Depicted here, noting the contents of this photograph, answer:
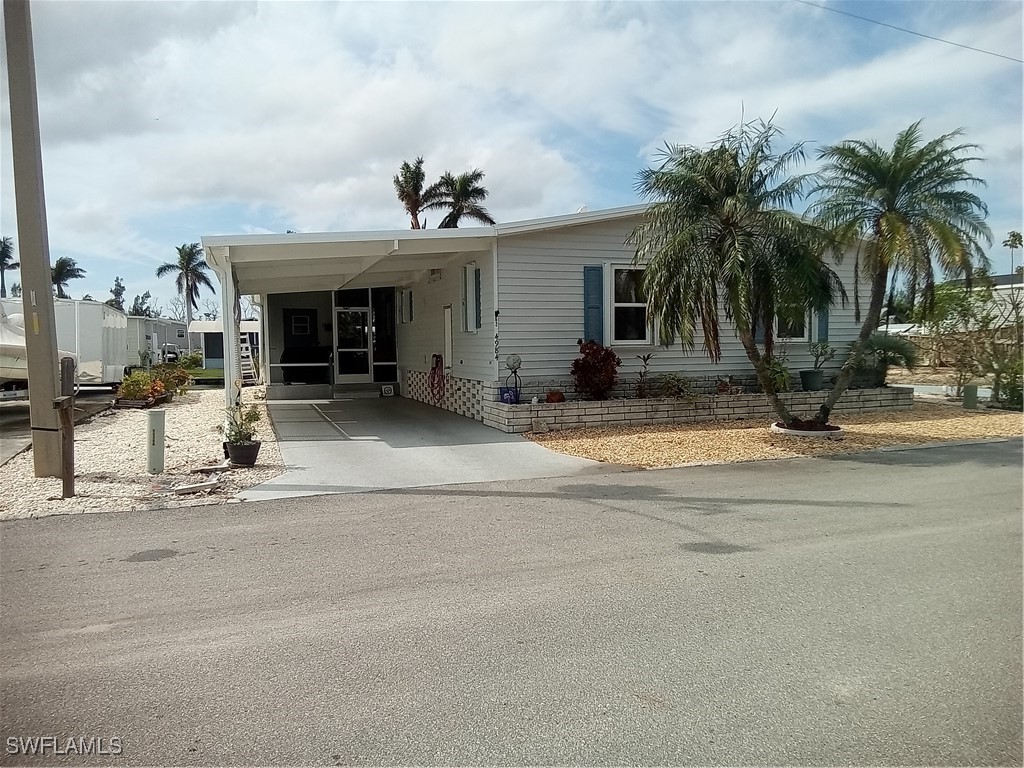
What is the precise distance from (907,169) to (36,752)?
37.2 ft

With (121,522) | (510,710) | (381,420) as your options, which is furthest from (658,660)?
(381,420)

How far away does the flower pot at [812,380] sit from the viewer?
563 inches

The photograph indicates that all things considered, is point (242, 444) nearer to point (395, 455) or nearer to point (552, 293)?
point (395, 455)

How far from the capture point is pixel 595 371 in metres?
12.5

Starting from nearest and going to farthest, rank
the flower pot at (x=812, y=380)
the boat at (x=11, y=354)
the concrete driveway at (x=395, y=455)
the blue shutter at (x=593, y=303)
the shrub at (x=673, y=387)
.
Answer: the concrete driveway at (x=395, y=455) → the shrub at (x=673, y=387) → the blue shutter at (x=593, y=303) → the flower pot at (x=812, y=380) → the boat at (x=11, y=354)

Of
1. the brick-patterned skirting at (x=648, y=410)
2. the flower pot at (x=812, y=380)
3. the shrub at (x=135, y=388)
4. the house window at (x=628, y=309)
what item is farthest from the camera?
the shrub at (x=135, y=388)

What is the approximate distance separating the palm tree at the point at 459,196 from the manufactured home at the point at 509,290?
1843cm

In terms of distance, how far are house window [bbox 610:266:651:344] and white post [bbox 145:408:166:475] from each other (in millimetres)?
7710

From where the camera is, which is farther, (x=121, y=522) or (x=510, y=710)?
(x=121, y=522)

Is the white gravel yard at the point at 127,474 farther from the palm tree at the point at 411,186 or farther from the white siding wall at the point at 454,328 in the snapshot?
the palm tree at the point at 411,186

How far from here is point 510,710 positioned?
10.3 feet

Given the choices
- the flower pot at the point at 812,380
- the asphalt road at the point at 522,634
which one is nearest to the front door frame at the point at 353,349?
the flower pot at the point at 812,380

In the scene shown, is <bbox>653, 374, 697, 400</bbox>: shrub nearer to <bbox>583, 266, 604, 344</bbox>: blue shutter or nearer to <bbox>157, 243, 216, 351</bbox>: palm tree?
<bbox>583, 266, 604, 344</bbox>: blue shutter

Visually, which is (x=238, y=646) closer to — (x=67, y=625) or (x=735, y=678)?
(x=67, y=625)
